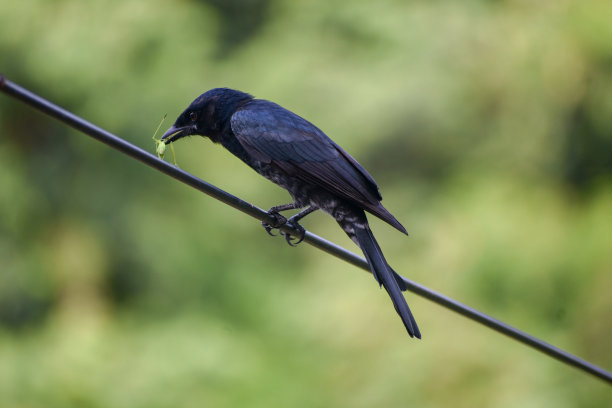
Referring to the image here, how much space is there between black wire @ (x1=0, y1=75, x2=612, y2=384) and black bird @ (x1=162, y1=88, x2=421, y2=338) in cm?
42

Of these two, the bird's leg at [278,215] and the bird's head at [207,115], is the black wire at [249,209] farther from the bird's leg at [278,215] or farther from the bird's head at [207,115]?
the bird's head at [207,115]

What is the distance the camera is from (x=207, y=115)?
3920 millimetres

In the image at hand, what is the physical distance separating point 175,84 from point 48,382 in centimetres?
291

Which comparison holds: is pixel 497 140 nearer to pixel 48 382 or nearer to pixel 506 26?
pixel 506 26

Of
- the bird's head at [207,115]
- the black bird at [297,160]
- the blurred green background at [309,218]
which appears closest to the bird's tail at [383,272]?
the black bird at [297,160]

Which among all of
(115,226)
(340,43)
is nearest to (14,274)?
(115,226)

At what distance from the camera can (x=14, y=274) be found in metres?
6.08

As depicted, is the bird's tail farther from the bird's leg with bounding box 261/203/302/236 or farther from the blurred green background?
the blurred green background

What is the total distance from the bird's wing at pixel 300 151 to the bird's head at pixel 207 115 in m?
0.14

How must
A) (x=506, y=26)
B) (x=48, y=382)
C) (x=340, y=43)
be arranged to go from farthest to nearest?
(x=340, y=43) → (x=506, y=26) → (x=48, y=382)

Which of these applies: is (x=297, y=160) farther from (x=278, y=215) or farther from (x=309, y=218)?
(x=309, y=218)

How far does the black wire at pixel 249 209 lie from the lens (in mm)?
1935

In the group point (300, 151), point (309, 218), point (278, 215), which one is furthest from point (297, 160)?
point (309, 218)

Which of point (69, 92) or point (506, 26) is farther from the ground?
point (506, 26)
